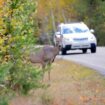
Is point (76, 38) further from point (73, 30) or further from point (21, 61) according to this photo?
point (21, 61)

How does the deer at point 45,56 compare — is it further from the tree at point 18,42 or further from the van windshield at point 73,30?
the van windshield at point 73,30

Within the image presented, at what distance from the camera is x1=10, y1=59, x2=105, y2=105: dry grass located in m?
15.9

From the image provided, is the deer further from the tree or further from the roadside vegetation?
the tree

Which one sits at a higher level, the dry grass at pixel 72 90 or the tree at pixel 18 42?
the tree at pixel 18 42

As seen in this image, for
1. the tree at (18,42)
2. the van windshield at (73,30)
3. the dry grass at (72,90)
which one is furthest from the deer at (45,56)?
the van windshield at (73,30)

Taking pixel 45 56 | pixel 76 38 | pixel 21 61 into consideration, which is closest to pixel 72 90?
pixel 45 56

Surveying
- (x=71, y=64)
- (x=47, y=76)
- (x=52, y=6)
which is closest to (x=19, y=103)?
(x=47, y=76)

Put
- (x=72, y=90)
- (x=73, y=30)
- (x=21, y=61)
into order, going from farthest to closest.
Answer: (x=73, y=30)
(x=72, y=90)
(x=21, y=61)

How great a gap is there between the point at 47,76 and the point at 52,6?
194ft

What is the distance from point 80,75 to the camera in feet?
74.2

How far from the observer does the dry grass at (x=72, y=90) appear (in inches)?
624

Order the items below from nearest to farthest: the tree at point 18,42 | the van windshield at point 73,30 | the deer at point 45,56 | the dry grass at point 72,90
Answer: the tree at point 18,42
the dry grass at point 72,90
the deer at point 45,56
the van windshield at point 73,30

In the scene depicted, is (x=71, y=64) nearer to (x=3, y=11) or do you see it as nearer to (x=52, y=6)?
(x=3, y=11)

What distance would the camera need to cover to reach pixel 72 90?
18.2 meters
